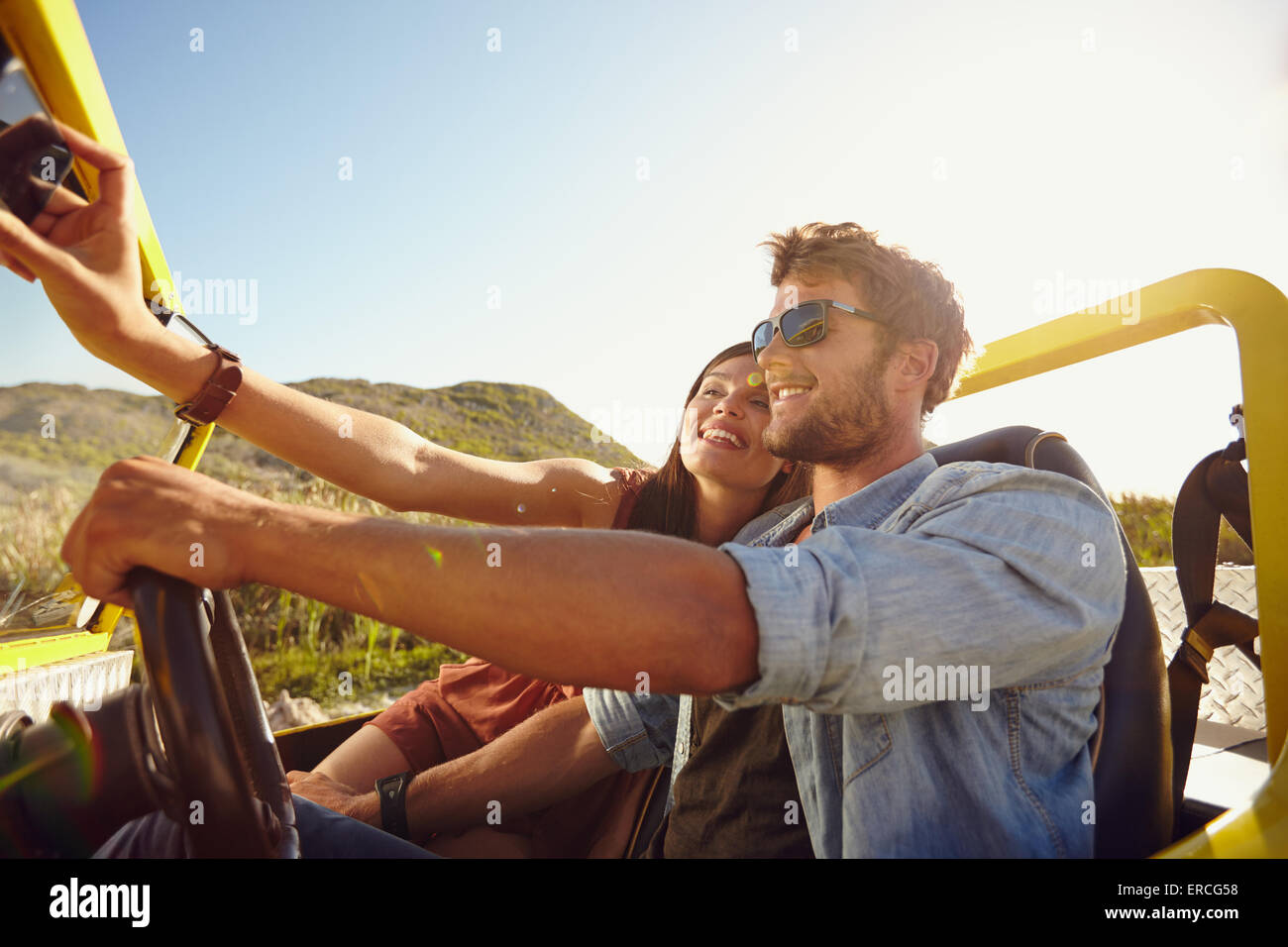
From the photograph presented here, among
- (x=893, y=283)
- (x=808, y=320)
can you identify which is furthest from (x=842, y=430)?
(x=893, y=283)

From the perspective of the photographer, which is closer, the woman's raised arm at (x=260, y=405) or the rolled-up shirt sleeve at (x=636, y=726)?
the woman's raised arm at (x=260, y=405)

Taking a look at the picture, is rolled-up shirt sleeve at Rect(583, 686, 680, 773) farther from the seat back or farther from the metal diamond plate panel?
the metal diamond plate panel

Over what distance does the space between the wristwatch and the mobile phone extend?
4.20 feet

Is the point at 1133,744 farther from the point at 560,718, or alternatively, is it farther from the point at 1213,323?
the point at 560,718

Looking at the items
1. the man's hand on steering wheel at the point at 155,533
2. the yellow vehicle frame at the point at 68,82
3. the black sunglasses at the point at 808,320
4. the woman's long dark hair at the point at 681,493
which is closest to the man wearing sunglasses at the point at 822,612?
the man's hand on steering wheel at the point at 155,533

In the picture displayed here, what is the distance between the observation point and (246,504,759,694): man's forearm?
681mm

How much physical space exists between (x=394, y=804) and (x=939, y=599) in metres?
1.34

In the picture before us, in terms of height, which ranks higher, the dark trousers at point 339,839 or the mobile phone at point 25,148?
the mobile phone at point 25,148

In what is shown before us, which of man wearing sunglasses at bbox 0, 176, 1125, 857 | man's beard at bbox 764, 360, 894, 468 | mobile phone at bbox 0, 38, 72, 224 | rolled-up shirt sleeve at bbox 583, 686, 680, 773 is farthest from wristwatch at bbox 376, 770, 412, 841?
mobile phone at bbox 0, 38, 72, 224

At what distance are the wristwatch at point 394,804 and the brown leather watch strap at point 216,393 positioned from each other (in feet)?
2.97

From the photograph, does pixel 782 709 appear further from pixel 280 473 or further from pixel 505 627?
pixel 280 473

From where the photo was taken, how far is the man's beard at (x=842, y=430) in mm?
1556

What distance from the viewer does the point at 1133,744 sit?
101 centimetres

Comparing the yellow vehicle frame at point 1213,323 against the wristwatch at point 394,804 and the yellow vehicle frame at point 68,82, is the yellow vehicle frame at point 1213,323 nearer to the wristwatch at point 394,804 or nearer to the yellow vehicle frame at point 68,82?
the yellow vehicle frame at point 68,82
